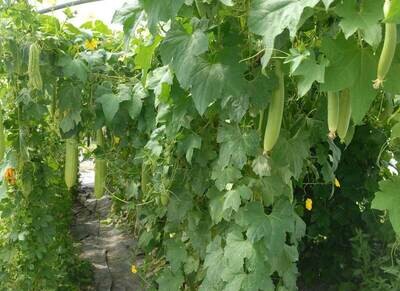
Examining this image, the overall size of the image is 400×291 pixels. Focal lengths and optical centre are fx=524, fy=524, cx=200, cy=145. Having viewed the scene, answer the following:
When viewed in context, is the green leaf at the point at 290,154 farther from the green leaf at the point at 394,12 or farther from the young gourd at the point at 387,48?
the green leaf at the point at 394,12

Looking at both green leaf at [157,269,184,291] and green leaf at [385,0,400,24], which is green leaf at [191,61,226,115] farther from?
green leaf at [157,269,184,291]

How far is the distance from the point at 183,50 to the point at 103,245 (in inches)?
151

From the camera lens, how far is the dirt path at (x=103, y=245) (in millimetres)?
4145

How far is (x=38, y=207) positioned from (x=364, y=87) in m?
2.15

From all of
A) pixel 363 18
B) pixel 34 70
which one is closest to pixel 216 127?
pixel 34 70

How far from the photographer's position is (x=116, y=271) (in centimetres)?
436

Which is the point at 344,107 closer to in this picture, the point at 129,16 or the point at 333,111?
the point at 333,111

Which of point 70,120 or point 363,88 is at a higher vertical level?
point 363,88

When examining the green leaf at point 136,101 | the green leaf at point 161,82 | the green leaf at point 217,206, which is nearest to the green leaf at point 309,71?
the green leaf at point 161,82

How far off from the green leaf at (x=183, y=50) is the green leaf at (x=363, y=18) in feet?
1.36

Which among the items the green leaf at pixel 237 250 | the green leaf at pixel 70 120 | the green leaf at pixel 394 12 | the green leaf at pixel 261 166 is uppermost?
the green leaf at pixel 394 12

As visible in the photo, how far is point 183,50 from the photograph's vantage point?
4.74 feet

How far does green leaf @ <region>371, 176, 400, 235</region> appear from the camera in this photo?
1.31m

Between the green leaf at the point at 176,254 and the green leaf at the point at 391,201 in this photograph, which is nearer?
the green leaf at the point at 391,201
